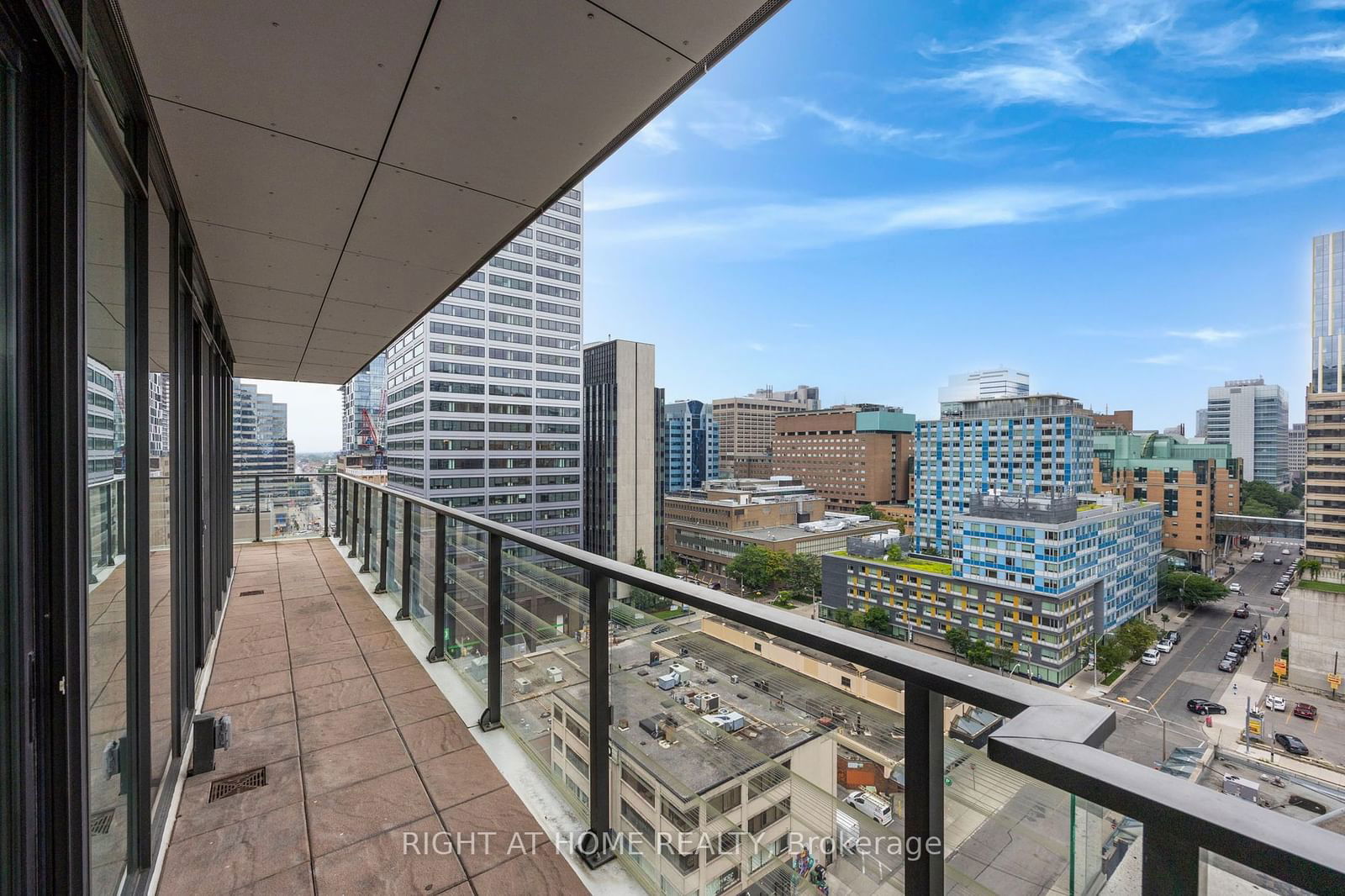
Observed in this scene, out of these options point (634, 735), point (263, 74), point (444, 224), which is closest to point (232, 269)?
point (444, 224)

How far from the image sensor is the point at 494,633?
2484mm

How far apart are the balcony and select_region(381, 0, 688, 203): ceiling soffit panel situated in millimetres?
1523

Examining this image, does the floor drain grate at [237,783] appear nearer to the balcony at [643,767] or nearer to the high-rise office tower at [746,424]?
the balcony at [643,767]

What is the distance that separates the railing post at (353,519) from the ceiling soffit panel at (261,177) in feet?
12.2

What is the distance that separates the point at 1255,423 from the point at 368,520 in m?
A: 90.8

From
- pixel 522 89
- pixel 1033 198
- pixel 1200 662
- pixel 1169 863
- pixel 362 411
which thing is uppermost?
pixel 1033 198

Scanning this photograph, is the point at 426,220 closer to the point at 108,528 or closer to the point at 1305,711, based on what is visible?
the point at 108,528

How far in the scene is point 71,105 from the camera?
1052 mm

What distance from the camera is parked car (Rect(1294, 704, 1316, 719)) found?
17172 millimetres

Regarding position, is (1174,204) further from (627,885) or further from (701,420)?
(627,885)

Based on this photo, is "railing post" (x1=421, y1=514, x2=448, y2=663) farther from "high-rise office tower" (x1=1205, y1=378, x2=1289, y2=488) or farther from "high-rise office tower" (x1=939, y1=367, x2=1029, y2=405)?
"high-rise office tower" (x1=939, y1=367, x2=1029, y2=405)

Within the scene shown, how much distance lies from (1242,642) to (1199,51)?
53.7 meters

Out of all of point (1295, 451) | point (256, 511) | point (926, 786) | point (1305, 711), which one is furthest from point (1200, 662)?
point (1295, 451)

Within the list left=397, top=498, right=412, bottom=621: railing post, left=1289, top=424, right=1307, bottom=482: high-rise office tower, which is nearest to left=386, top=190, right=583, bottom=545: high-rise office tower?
left=397, top=498, right=412, bottom=621: railing post
